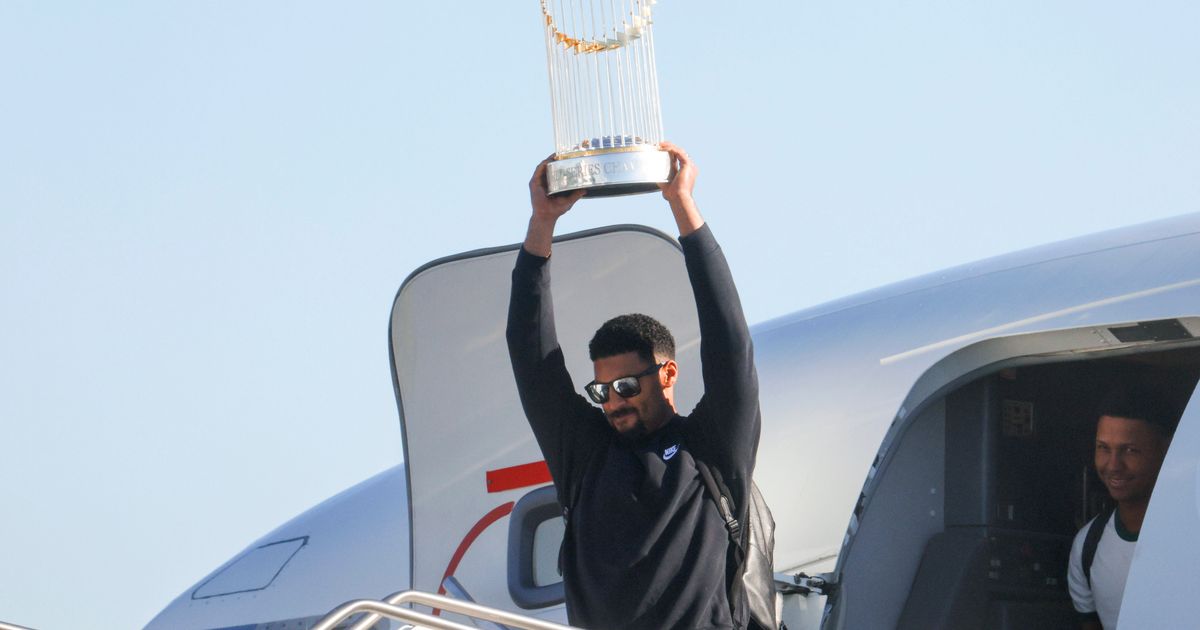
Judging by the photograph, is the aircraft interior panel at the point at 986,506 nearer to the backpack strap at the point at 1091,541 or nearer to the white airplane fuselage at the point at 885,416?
the white airplane fuselage at the point at 885,416

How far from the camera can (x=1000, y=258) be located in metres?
5.79

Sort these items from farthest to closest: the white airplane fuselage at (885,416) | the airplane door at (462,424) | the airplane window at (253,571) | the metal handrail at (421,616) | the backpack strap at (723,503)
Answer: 1. the airplane window at (253,571)
2. the airplane door at (462,424)
3. the white airplane fuselage at (885,416)
4. the backpack strap at (723,503)
5. the metal handrail at (421,616)

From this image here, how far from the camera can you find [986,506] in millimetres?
5422

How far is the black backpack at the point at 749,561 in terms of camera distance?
3.88 m

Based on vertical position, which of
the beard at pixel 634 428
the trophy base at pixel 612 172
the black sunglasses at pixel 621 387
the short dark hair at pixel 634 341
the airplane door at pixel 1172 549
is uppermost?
the trophy base at pixel 612 172

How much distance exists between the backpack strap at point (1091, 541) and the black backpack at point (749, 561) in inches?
60.6

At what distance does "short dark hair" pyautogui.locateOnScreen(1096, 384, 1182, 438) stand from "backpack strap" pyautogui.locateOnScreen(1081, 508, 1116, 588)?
36cm

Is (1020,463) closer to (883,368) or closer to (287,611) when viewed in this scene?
(883,368)

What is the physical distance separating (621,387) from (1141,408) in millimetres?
1976

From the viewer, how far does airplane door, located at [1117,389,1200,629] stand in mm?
3775

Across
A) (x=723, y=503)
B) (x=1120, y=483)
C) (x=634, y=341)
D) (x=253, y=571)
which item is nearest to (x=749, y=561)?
(x=723, y=503)

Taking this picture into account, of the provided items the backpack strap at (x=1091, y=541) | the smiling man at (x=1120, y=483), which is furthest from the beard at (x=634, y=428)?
the backpack strap at (x=1091, y=541)

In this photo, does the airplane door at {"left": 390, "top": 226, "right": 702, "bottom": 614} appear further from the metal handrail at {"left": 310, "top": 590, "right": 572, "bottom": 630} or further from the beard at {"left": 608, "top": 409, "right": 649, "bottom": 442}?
the metal handrail at {"left": 310, "top": 590, "right": 572, "bottom": 630}

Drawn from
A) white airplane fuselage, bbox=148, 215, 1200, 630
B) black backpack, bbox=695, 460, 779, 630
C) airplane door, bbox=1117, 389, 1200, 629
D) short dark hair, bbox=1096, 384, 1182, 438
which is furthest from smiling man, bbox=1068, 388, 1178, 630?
black backpack, bbox=695, 460, 779, 630
